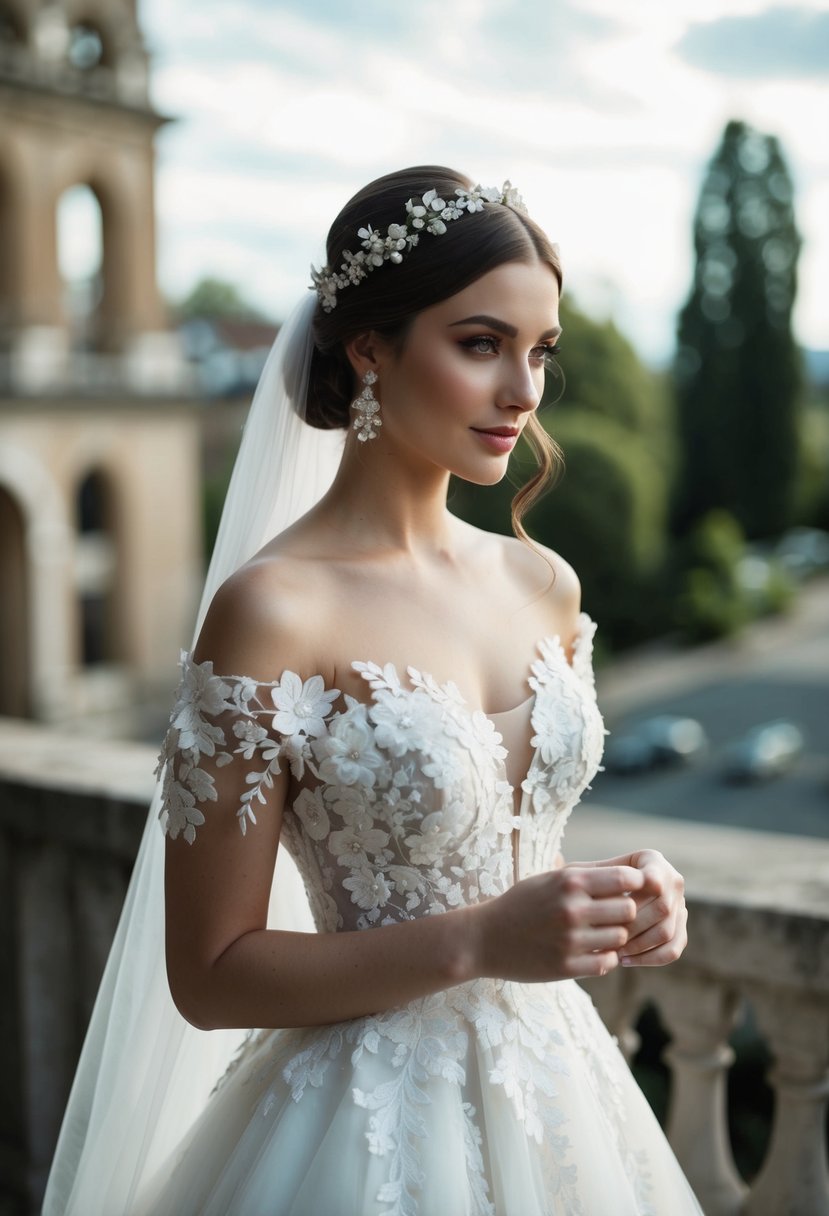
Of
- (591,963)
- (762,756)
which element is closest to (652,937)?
(591,963)

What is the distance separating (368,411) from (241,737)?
1.78ft

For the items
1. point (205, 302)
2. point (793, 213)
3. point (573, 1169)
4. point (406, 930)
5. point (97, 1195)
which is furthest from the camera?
point (205, 302)

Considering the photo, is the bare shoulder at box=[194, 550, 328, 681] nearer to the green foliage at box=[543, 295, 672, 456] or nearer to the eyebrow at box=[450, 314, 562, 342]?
the eyebrow at box=[450, 314, 562, 342]

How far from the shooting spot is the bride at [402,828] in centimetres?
165

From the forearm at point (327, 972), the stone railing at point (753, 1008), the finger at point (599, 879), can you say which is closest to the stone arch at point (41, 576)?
the stone railing at point (753, 1008)

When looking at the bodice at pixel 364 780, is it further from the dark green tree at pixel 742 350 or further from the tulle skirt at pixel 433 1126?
the dark green tree at pixel 742 350

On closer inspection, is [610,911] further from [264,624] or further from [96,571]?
[96,571]

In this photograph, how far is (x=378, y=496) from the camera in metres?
1.92

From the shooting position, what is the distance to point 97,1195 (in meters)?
2.04

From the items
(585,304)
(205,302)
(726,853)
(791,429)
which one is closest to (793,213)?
(791,429)

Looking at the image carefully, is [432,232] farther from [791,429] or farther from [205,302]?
[205,302]

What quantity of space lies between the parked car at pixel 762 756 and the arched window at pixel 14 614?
12.7 m

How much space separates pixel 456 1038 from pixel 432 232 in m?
1.16

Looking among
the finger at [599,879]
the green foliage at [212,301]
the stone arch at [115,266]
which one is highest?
the green foliage at [212,301]
